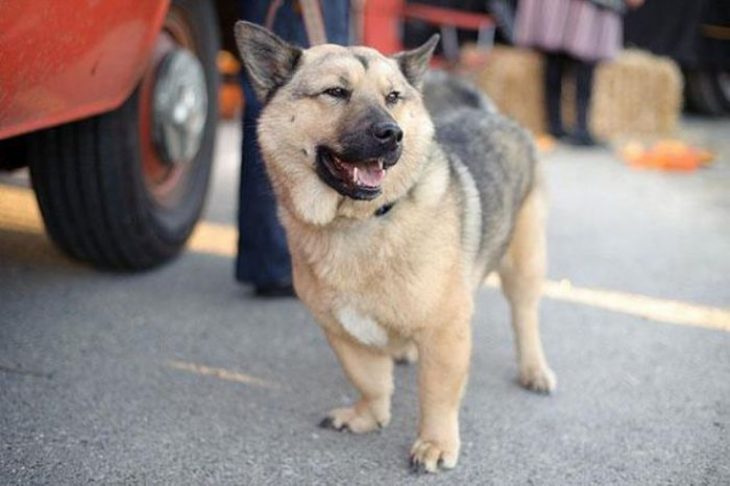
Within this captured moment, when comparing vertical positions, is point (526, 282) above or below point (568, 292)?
above

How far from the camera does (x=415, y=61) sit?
9.62 ft

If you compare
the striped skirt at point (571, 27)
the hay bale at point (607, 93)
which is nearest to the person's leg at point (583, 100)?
the striped skirt at point (571, 27)

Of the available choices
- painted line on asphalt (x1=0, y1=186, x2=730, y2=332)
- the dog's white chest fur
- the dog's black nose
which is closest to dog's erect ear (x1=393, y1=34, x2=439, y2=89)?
the dog's black nose

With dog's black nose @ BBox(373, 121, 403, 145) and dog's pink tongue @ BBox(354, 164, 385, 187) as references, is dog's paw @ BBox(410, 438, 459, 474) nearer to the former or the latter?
dog's pink tongue @ BBox(354, 164, 385, 187)

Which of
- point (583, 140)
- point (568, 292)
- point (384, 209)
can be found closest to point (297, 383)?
point (384, 209)

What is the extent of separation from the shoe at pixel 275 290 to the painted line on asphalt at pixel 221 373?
0.77 metres

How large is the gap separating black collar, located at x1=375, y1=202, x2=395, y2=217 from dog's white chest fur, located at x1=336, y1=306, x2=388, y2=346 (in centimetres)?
34

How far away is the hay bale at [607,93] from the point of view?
8828 mm

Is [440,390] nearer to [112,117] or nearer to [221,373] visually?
[221,373]

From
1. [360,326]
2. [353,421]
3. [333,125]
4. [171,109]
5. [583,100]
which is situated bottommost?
[583,100]

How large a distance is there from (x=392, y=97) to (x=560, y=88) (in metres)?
6.13

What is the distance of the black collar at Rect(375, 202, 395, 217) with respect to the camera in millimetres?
2713

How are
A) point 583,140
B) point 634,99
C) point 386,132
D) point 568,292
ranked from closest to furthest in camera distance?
point 386,132
point 568,292
point 583,140
point 634,99

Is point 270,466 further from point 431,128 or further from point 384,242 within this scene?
point 431,128
